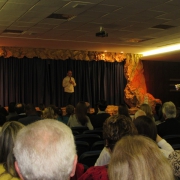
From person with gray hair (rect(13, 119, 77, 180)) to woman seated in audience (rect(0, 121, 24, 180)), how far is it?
2.24 ft

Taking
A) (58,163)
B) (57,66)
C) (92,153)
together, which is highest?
(57,66)

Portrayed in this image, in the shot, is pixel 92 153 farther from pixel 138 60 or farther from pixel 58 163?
pixel 138 60

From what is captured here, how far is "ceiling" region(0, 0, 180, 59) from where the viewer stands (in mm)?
5363

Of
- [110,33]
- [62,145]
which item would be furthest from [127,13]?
[62,145]

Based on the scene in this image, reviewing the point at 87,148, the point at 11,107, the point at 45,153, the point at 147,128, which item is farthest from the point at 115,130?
the point at 11,107

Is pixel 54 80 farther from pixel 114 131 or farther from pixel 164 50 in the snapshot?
pixel 114 131

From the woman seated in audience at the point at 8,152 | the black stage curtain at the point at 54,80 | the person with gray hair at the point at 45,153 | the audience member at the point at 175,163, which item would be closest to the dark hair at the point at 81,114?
the woman seated in audience at the point at 8,152

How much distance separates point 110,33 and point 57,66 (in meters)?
4.76

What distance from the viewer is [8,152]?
6.54ft

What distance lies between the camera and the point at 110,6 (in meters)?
5.46

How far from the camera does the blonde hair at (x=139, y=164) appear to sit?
1.23 metres

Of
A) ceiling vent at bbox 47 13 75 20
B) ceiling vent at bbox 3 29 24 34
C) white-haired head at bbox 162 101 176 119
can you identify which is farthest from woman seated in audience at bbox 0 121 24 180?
ceiling vent at bbox 3 29 24 34

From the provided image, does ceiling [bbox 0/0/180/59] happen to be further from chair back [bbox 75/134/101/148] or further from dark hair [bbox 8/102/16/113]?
chair back [bbox 75/134/101/148]

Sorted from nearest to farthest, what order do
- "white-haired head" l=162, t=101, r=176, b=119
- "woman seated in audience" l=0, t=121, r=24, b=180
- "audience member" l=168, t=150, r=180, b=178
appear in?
"audience member" l=168, t=150, r=180, b=178 → "woman seated in audience" l=0, t=121, r=24, b=180 → "white-haired head" l=162, t=101, r=176, b=119
